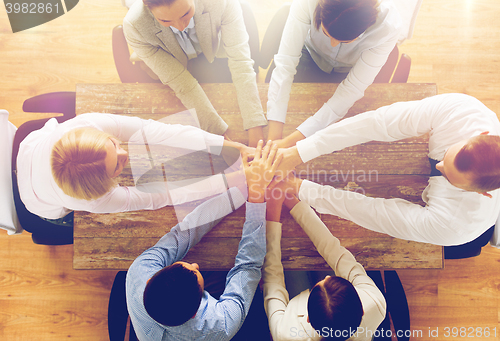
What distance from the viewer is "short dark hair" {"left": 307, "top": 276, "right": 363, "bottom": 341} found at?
3.48 feet

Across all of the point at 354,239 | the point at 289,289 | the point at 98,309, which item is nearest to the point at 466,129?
the point at 354,239

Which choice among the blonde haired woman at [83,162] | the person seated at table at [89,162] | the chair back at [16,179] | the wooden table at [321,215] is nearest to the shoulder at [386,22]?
the wooden table at [321,215]

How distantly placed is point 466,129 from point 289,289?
1.19 meters

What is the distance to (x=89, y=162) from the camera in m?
1.07

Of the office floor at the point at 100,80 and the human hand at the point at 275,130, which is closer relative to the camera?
the human hand at the point at 275,130

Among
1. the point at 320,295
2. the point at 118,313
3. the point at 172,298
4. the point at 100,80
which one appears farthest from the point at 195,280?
the point at 100,80

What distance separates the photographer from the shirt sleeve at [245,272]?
1.18 m

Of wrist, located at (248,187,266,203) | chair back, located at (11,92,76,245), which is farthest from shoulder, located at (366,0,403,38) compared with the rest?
chair back, located at (11,92,76,245)

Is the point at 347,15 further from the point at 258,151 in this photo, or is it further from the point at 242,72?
the point at 258,151

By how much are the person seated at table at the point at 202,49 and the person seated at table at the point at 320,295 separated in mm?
473

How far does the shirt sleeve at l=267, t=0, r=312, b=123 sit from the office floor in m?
0.94

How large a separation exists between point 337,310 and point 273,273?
13.6 inches

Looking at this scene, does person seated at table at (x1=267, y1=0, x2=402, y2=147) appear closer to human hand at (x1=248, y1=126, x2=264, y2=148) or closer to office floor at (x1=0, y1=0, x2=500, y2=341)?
human hand at (x1=248, y1=126, x2=264, y2=148)

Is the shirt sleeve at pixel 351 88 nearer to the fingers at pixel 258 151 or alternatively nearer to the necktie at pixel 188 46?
the fingers at pixel 258 151
